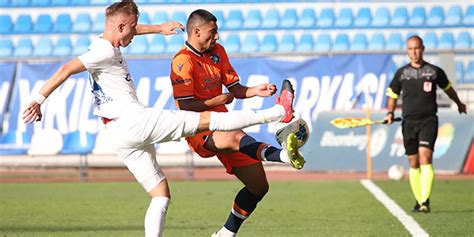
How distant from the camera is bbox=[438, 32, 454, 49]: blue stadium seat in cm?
2511

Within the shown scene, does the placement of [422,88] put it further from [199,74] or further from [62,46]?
[62,46]

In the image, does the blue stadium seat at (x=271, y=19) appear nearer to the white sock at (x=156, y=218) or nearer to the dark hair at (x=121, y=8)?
the dark hair at (x=121, y=8)

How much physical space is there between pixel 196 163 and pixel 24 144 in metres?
3.53

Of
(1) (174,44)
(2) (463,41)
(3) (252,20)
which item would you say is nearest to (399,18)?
(2) (463,41)

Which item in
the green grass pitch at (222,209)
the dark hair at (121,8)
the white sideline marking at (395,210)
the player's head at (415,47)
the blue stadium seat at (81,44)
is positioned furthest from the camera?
the blue stadium seat at (81,44)

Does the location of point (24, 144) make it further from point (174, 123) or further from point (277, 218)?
point (174, 123)

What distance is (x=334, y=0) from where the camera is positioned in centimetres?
2544

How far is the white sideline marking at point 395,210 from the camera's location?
10.7 meters

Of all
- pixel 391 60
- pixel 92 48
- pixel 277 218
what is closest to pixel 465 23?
pixel 391 60

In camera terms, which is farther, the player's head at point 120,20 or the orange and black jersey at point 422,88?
the orange and black jersey at point 422,88

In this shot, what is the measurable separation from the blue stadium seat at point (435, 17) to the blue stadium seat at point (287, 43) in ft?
11.4

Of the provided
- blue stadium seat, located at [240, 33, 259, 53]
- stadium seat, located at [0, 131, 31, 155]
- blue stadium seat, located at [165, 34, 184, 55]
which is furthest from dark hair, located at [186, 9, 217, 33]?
blue stadium seat, located at [240, 33, 259, 53]

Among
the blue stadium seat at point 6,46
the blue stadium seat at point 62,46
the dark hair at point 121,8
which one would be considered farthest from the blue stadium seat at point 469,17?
the dark hair at point 121,8

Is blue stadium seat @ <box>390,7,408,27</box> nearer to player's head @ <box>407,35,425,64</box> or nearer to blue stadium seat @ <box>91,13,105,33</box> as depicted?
blue stadium seat @ <box>91,13,105,33</box>
